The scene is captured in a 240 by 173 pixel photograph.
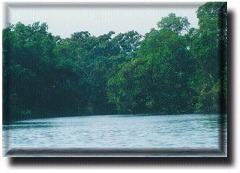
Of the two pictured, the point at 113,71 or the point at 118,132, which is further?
the point at 113,71

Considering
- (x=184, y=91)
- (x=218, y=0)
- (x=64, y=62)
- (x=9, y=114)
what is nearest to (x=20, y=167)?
(x=9, y=114)

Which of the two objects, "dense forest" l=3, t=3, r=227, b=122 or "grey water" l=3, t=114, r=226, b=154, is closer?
"grey water" l=3, t=114, r=226, b=154

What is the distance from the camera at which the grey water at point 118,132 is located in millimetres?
10984

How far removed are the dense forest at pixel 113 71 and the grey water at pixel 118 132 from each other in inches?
4.0

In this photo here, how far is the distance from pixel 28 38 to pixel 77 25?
67 cm

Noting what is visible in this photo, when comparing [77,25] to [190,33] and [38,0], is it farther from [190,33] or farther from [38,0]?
[190,33]

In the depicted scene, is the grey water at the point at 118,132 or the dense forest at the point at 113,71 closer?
the grey water at the point at 118,132

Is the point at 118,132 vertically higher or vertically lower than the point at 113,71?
lower

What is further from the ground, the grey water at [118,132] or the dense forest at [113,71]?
the dense forest at [113,71]

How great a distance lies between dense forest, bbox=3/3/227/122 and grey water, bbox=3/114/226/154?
101 mm

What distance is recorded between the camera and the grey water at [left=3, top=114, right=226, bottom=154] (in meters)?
11.0

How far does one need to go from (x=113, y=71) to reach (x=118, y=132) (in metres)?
A: 0.75

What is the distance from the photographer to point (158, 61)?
450 inches

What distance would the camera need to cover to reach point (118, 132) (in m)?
11.1
